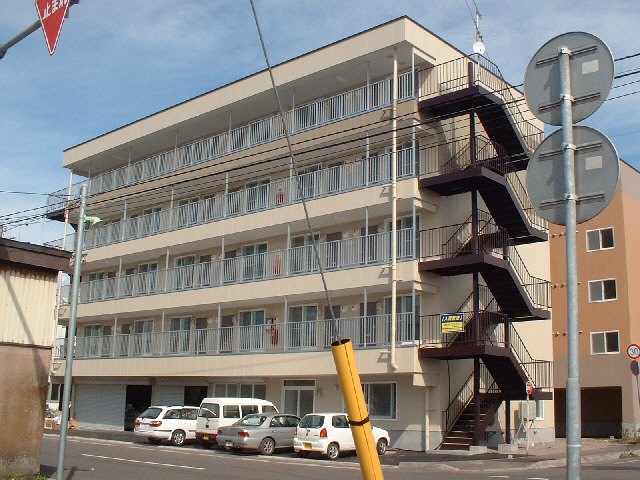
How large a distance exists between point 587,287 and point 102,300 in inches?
1038

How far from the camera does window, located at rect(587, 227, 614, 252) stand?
1490 inches

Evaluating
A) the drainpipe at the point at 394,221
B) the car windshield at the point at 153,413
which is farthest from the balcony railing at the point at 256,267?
the car windshield at the point at 153,413

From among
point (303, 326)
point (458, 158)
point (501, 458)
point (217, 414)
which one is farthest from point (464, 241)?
point (217, 414)

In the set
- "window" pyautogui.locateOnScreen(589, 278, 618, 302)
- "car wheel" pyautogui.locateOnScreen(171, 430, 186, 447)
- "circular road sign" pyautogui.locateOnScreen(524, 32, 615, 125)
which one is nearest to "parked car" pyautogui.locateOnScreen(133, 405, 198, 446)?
"car wheel" pyautogui.locateOnScreen(171, 430, 186, 447)

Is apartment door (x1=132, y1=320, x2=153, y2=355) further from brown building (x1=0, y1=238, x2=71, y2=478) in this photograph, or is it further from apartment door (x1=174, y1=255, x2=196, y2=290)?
brown building (x1=0, y1=238, x2=71, y2=478)

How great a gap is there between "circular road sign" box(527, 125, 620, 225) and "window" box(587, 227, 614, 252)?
3564 centimetres

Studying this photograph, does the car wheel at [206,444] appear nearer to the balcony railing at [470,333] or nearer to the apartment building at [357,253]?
the apartment building at [357,253]

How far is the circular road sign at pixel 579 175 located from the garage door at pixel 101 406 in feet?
121

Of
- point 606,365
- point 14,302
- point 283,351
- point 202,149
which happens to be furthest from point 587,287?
point 14,302

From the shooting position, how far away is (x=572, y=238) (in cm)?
445

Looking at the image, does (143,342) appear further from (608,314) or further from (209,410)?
(608,314)

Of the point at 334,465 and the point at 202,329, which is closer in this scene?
the point at 334,465

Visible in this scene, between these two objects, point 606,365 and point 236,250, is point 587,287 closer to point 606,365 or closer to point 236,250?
point 606,365

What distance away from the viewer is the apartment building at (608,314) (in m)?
36.2
